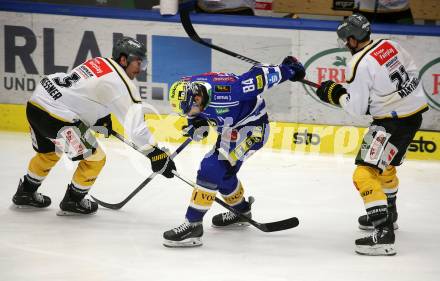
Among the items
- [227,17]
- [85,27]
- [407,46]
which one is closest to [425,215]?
[407,46]

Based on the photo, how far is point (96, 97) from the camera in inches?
201

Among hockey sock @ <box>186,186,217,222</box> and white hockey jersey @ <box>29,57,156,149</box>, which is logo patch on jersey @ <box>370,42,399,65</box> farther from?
white hockey jersey @ <box>29,57,156,149</box>

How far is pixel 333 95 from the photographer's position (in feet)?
16.1

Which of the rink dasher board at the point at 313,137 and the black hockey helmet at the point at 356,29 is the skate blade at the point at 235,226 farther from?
the rink dasher board at the point at 313,137

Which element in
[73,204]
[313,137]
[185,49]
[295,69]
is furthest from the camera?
[185,49]

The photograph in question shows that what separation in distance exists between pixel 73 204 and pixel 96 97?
2.28 feet

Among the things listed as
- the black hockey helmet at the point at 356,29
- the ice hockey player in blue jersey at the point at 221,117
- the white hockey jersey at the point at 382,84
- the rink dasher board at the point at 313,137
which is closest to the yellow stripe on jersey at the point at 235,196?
the ice hockey player in blue jersey at the point at 221,117

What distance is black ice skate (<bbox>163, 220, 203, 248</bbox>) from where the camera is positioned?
188 inches

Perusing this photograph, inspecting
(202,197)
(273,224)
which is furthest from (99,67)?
(273,224)

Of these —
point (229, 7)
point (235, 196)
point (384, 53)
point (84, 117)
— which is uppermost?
point (384, 53)

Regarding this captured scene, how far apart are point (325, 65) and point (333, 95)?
91.3 inches

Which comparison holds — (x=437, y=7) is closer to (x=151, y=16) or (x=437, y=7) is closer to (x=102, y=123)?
(x=151, y=16)

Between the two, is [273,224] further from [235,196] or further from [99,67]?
[99,67]

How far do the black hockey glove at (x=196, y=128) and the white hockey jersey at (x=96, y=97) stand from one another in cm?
24
